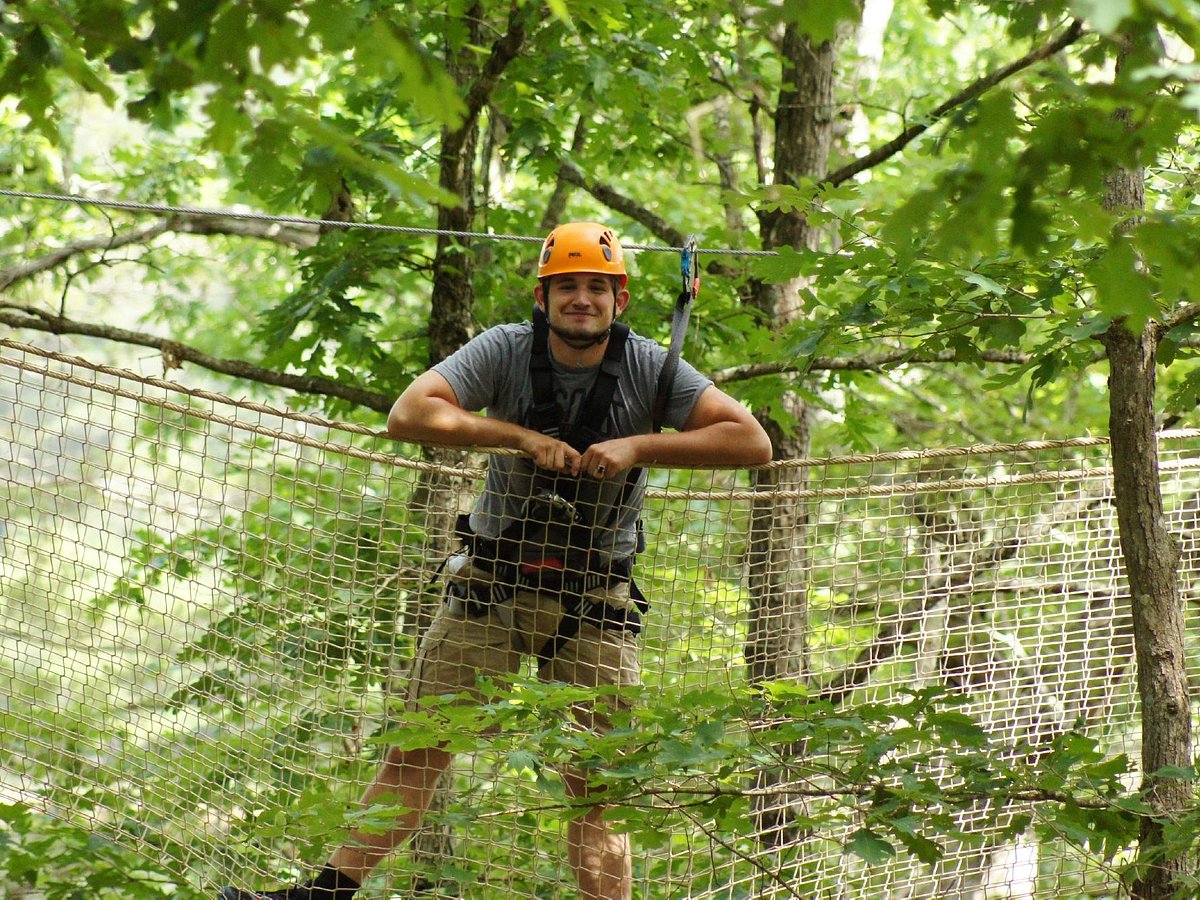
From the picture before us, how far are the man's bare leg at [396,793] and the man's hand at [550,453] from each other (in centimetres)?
62

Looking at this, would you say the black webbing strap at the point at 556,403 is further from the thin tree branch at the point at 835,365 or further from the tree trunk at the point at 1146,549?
the thin tree branch at the point at 835,365

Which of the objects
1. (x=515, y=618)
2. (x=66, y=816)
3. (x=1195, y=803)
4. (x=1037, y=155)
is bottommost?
(x=66, y=816)

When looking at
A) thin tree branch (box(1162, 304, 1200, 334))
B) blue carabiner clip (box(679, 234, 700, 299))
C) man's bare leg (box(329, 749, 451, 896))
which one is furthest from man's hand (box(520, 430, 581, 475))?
thin tree branch (box(1162, 304, 1200, 334))

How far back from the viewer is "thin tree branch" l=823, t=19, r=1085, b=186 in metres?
3.26

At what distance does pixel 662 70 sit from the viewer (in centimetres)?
394

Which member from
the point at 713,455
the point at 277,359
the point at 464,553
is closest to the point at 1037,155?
the point at 713,455

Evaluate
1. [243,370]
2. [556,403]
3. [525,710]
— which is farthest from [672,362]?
[243,370]

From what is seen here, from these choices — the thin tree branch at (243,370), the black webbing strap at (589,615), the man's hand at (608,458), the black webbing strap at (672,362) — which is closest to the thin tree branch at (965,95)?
the black webbing strap at (672,362)

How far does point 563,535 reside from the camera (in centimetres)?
261

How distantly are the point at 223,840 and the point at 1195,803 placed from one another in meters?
1.82

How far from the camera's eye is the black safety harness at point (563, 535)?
2.56m

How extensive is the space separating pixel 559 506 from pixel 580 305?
407 mm

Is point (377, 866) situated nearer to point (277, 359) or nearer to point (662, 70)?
point (277, 359)

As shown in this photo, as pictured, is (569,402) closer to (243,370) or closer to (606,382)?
(606,382)
